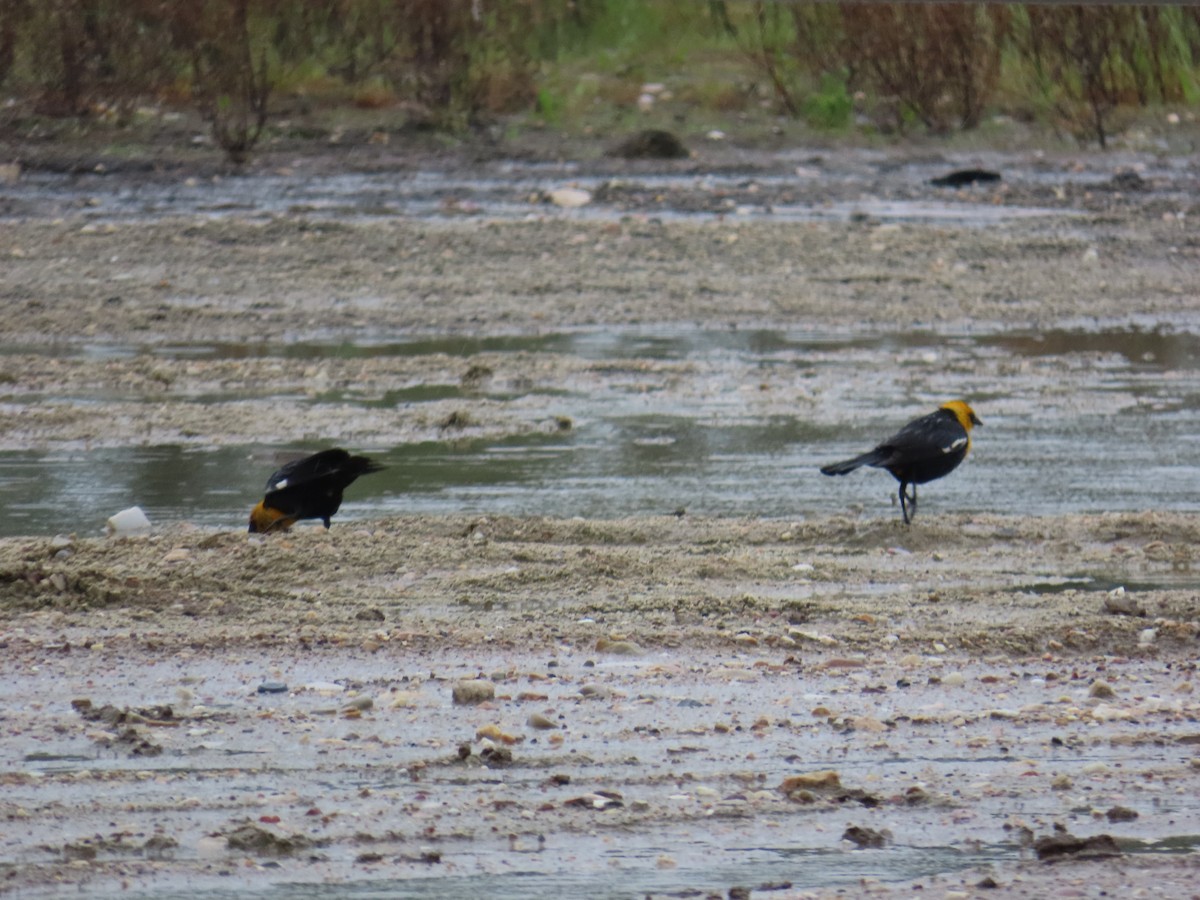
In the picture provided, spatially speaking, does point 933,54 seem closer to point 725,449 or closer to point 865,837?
point 725,449

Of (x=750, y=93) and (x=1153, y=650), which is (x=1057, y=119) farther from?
(x=1153, y=650)

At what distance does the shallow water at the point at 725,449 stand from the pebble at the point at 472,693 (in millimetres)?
2681

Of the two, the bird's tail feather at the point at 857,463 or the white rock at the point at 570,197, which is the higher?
the bird's tail feather at the point at 857,463

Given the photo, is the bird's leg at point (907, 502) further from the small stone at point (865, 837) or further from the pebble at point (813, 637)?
the small stone at point (865, 837)

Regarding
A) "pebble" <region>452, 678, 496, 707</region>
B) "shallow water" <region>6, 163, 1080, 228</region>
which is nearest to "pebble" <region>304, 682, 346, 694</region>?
"pebble" <region>452, 678, 496, 707</region>

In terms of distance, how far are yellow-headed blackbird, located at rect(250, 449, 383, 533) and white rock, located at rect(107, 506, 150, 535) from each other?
16.1 inches

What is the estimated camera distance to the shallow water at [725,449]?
26.5 ft

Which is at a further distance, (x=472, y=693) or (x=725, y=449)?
(x=725, y=449)

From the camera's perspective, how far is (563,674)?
5.43 meters

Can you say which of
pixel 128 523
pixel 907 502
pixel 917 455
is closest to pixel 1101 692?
pixel 917 455

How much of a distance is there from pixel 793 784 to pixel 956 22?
19.0 metres

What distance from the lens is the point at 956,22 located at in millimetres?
22297

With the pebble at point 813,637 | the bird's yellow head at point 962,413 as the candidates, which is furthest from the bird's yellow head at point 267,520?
the bird's yellow head at point 962,413

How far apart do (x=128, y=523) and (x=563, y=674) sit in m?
2.67
